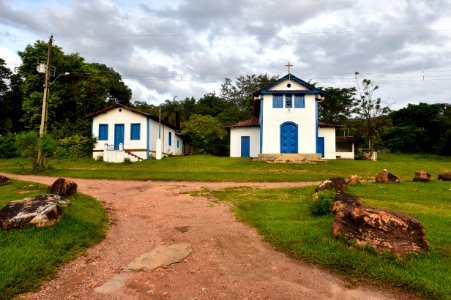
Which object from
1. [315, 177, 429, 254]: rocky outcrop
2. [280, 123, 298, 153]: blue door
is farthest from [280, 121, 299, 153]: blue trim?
[315, 177, 429, 254]: rocky outcrop

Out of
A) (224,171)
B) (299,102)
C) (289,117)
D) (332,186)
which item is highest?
(299,102)

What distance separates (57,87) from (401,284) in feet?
129

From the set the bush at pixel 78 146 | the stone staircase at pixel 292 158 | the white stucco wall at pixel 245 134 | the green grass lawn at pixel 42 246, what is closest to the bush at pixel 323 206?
the green grass lawn at pixel 42 246

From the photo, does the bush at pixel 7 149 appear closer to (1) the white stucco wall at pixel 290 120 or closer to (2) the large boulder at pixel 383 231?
(1) the white stucco wall at pixel 290 120

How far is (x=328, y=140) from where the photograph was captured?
3191 cm

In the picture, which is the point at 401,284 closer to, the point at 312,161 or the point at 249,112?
the point at 312,161

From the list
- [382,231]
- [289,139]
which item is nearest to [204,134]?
[289,139]

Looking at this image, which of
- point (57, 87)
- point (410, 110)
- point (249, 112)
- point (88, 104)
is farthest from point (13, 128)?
point (410, 110)

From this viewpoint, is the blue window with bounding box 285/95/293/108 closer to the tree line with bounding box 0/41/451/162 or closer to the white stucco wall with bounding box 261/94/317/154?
the white stucco wall with bounding box 261/94/317/154

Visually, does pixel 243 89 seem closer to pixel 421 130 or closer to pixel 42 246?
pixel 421 130

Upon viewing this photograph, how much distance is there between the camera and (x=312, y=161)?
1032 inches

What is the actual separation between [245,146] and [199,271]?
27.4 meters

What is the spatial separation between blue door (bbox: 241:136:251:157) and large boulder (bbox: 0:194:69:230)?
84.4 ft

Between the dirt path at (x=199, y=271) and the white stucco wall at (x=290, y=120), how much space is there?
19441 millimetres
